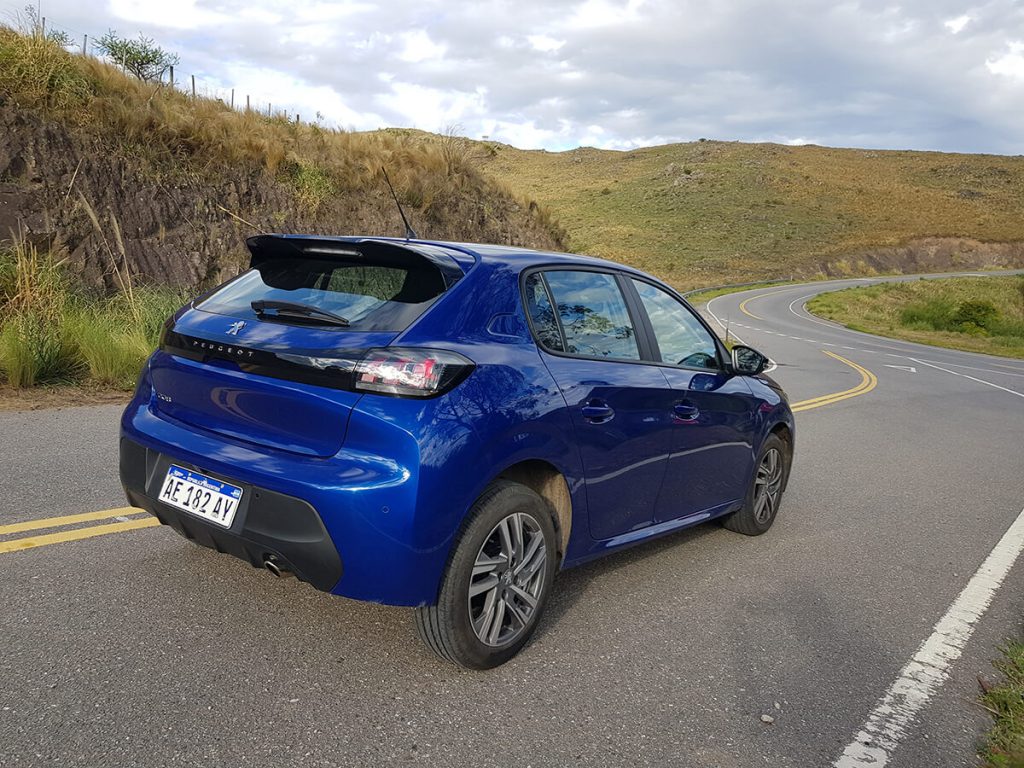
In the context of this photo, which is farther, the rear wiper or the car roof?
the car roof

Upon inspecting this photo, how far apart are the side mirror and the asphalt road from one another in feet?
3.64

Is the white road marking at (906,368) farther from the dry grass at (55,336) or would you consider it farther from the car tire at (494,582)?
the car tire at (494,582)

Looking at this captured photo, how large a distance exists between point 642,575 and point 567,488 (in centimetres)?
123

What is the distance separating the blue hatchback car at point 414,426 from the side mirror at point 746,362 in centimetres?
88

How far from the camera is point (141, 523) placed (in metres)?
4.51

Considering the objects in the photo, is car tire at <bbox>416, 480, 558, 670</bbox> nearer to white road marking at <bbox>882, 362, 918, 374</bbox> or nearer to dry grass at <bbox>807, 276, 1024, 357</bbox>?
white road marking at <bbox>882, 362, 918, 374</bbox>

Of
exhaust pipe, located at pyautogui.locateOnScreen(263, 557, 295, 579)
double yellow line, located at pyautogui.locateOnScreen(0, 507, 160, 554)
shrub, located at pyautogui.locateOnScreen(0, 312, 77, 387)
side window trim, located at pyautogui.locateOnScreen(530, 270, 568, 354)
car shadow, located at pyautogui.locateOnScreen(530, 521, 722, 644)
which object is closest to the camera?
exhaust pipe, located at pyautogui.locateOnScreen(263, 557, 295, 579)

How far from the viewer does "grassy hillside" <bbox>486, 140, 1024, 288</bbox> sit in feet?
244

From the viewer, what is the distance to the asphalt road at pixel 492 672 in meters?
2.74

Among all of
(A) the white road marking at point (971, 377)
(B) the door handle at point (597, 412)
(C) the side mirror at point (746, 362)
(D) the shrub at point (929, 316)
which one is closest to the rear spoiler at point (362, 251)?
(B) the door handle at point (597, 412)

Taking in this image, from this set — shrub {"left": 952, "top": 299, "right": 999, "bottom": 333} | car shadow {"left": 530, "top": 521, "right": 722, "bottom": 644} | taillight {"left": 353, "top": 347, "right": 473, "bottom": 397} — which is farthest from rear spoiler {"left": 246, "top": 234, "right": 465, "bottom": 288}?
shrub {"left": 952, "top": 299, "right": 999, "bottom": 333}

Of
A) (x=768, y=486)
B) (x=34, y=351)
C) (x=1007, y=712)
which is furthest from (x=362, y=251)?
(x=34, y=351)

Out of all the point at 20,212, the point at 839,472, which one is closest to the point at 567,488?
the point at 839,472

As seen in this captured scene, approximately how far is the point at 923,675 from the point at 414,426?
98.7 inches
